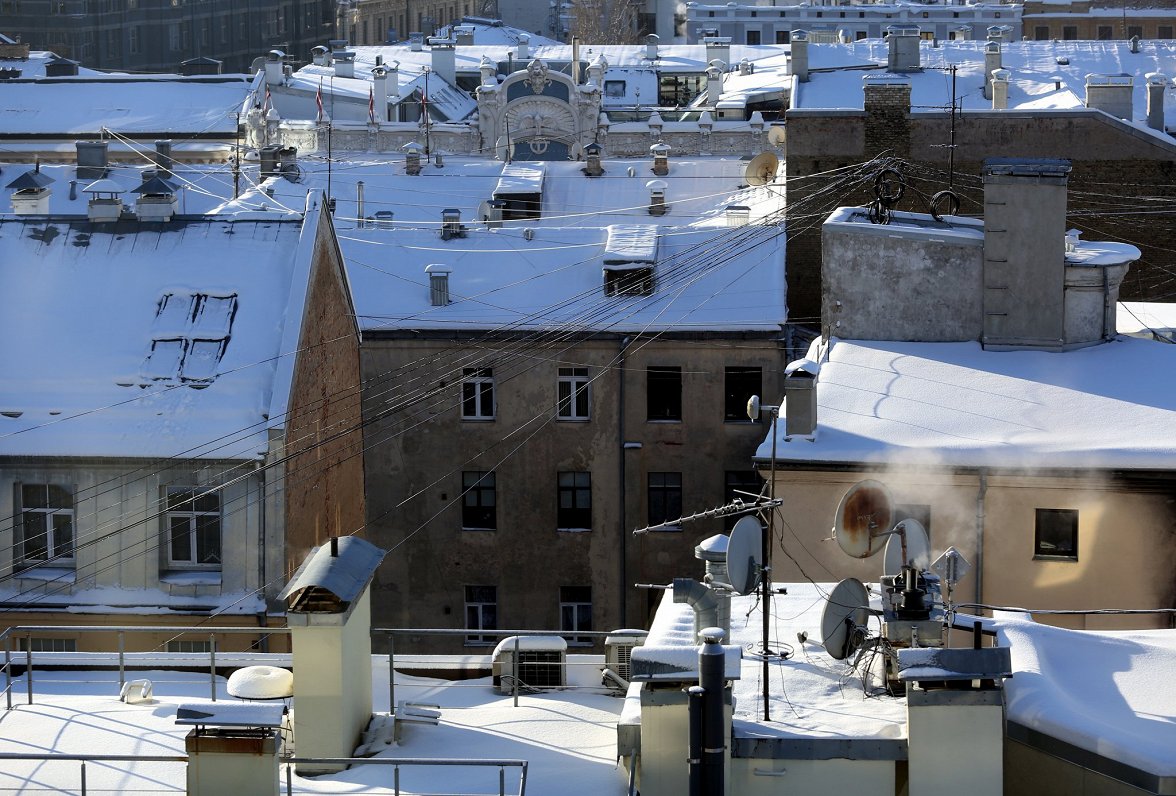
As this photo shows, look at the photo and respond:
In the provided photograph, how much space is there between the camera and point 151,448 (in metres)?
25.7

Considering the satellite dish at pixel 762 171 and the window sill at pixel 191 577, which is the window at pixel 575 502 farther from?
the satellite dish at pixel 762 171

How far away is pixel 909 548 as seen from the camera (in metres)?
17.2

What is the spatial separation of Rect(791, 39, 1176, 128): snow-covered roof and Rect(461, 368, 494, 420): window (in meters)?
13.0

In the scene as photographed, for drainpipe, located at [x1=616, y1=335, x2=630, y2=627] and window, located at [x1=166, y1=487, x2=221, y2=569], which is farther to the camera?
drainpipe, located at [x1=616, y1=335, x2=630, y2=627]

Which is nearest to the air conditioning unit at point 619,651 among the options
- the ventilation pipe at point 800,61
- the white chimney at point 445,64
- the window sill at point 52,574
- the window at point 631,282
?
the window sill at point 52,574

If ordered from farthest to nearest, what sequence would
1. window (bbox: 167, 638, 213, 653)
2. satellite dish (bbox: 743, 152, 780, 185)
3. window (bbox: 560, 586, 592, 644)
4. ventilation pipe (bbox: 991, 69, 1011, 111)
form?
ventilation pipe (bbox: 991, 69, 1011, 111), satellite dish (bbox: 743, 152, 780, 185), window (bbox: 560, 586, 592, 644), window (bbox: 167, 638, 213, 653)

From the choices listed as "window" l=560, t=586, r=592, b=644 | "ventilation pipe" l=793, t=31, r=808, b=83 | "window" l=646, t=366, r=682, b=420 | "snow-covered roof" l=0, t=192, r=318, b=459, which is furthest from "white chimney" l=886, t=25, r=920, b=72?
"snow-covered roof" l=0, t=192, r=318, b=459

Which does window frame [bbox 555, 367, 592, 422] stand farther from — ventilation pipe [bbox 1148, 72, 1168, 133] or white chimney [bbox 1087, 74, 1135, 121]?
ventilation pipe [bbox 1148, 72, 1168, 133]

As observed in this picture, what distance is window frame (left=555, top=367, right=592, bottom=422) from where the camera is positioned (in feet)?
115

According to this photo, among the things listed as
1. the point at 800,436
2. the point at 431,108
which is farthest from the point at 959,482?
the point at 431,108

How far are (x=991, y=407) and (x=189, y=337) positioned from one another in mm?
10230

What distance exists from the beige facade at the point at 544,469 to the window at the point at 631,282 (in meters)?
1.23

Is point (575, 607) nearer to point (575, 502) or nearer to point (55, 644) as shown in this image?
point (575, 502)

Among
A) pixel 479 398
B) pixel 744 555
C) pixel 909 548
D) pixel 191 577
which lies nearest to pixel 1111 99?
pixel 479 398
